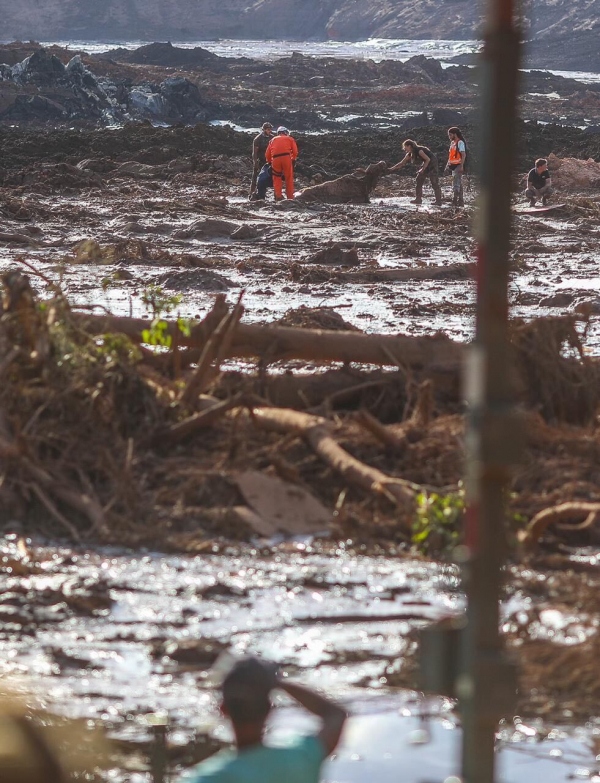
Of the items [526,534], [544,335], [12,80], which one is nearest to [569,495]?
[526,534]

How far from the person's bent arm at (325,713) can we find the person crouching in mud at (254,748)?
0.09 meters

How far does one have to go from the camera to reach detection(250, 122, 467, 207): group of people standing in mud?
20.6 metres

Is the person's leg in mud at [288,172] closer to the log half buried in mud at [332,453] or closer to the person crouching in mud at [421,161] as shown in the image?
the person crouching in mud at [421,161]

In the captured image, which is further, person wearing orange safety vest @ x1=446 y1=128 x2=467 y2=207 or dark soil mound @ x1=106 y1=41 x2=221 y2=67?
dark soil mound @ x1=106 y1=41 x2=221 y2=67

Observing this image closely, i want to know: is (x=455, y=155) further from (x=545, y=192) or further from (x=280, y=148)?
(x=280, y=148)

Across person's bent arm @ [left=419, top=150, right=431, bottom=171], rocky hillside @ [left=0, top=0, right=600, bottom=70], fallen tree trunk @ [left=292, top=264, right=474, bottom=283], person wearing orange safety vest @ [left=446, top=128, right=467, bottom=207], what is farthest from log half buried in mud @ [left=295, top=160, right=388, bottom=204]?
rocky hillside @ [left=0, top=0, right=600, bottom=70]

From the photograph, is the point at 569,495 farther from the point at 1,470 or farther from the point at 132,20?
the point at 132,20

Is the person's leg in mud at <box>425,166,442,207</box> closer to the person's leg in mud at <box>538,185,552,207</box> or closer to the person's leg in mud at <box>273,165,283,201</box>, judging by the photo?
the person's leg in mud at <box>538,185,552,207</box>

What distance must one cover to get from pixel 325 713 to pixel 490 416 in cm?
128

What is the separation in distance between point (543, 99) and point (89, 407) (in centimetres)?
5185

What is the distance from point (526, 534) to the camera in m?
5.34

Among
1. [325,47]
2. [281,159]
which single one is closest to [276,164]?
[281,159]

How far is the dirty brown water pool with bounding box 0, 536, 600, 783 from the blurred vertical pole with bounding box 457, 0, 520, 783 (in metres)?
1.62

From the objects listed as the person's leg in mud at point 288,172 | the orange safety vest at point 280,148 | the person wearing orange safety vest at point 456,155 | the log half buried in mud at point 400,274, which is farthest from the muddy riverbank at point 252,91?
the log half buried in mud at point 400,274
